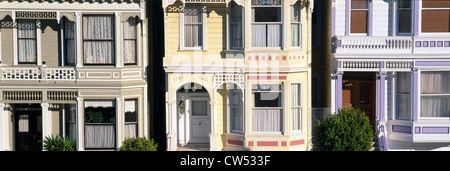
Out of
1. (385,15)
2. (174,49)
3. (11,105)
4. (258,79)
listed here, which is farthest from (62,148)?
(385,15)

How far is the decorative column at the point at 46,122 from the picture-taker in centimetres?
3069

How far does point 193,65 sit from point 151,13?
2878 millimetres

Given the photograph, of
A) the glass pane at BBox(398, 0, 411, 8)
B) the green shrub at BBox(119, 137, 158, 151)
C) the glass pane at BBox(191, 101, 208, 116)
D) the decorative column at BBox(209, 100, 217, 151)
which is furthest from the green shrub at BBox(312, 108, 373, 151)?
the green shrub at BBox(119, 137, 158, 151)

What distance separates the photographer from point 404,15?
30.9 m

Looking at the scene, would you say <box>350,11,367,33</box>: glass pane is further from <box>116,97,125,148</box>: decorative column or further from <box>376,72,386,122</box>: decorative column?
<box>116,97,125,148</box>: decorative column

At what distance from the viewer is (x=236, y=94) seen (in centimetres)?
3088

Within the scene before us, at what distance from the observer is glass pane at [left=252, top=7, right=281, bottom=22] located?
30.2m

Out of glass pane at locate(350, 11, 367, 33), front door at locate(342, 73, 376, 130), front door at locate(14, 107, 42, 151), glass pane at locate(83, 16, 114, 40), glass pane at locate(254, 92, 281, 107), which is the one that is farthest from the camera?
front door at locate(342, 73, 376, 130)

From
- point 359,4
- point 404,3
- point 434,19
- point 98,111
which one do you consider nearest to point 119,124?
point 98,111

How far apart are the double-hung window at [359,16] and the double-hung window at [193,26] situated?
5.70m

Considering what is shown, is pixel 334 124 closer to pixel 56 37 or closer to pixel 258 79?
pixel 258 79

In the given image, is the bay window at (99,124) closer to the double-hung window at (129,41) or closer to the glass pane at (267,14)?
the double-hung window at (129,41)

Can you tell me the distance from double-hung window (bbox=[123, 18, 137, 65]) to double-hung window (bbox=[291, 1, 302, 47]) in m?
5.88

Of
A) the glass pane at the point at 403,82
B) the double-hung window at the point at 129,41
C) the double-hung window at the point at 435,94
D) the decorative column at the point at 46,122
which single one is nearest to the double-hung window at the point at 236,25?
the double-hung window at the point at 129,41
